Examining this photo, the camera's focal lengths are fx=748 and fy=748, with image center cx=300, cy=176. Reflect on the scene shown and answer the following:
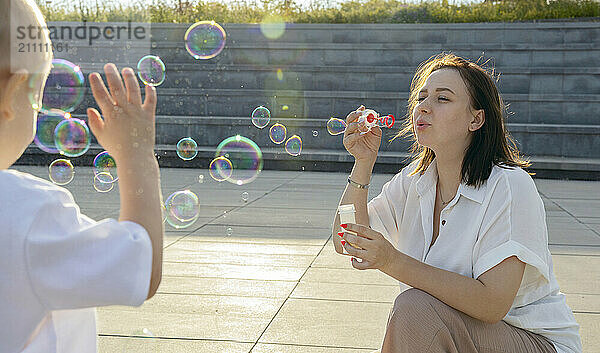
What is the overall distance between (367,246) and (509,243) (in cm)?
45

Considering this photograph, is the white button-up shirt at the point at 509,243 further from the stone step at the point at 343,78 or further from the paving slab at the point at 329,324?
the stone step at the point at 343,78

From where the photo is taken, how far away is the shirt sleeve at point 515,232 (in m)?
2.36

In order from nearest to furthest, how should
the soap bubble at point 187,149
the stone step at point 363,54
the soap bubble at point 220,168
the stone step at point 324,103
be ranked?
the soap bubble at point 187,149 → the soap bubble at point 220,168 → the stone step at point 324,103 → the stone step at point 363,54

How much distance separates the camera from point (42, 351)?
1.30 meters

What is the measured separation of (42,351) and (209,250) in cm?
411

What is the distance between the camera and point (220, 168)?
36.3ft

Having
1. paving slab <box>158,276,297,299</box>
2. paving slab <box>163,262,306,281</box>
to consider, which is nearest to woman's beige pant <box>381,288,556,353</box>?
paving slab <box>158,276,297,299</box>

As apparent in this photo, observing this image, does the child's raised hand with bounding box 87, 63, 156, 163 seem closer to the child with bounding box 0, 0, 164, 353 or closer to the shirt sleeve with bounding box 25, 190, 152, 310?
the child with bounding box 0, 0, 164, 353

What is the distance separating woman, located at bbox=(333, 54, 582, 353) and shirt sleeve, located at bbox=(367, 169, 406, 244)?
0.02 meters

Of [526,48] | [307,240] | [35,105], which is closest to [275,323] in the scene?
[307,240]

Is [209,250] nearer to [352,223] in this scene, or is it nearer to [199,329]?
[199,329]

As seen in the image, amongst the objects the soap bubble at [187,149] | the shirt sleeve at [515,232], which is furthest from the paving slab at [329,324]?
the soap bubble at [187,149]

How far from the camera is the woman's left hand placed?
2.31 m

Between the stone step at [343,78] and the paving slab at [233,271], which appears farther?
the stone step at [343,78]
